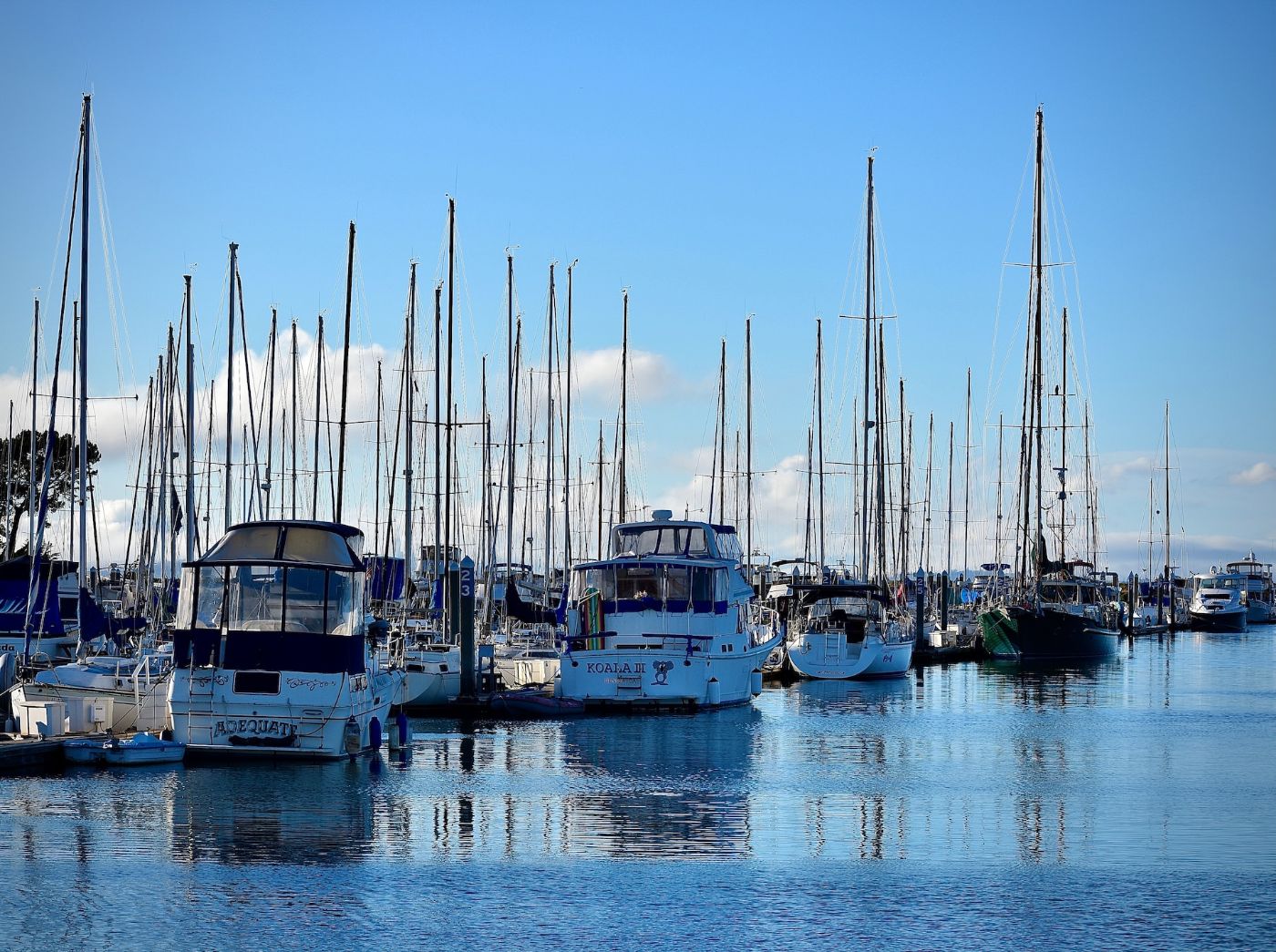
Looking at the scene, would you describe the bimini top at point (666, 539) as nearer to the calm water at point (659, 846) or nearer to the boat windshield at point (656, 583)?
the boat windshield at point (656, 583)

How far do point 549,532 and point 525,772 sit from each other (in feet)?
109

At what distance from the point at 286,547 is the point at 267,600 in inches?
48.7

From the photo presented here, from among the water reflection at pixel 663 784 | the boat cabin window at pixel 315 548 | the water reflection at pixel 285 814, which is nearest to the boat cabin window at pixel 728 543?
the water reflection at pixel 663 784

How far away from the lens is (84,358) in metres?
39.1

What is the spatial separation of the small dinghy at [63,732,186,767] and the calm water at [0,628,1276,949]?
55cm

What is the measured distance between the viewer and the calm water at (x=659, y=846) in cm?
1903

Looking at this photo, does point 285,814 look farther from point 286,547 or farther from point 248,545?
point 248,545

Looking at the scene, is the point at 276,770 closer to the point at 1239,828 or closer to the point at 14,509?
the point at 1239,828

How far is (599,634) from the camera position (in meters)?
46.4

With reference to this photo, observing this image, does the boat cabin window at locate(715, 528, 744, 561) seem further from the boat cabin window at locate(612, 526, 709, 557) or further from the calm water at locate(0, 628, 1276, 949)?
the calm water at locate(0, 628, 1276, 949)

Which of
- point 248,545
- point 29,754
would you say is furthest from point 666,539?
point 29,754

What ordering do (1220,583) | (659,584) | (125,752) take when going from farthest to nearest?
1. (1220,583)
2. (659,584)
3. (125,752)

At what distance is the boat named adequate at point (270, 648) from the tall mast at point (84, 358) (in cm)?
622

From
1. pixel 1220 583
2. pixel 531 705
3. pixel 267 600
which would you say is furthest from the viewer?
pixel 1220 583
